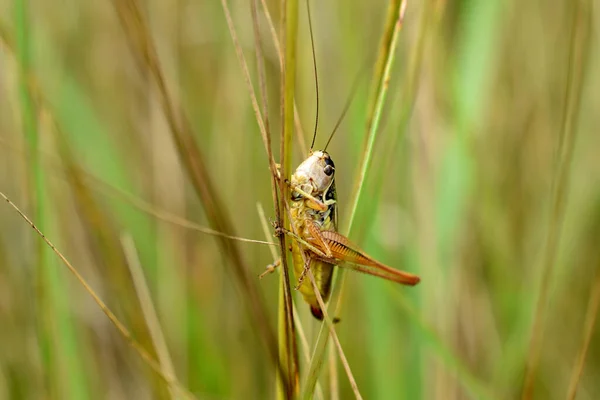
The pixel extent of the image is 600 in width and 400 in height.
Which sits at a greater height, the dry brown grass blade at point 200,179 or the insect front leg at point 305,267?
the dry brown grass blade at point 200,179

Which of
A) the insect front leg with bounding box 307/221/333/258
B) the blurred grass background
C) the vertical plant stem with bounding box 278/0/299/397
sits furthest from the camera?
the blurred grass background

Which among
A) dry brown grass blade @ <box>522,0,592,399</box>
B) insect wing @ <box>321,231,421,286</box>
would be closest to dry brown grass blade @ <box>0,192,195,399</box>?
insect wing @ <box>321,231,421,286</box>

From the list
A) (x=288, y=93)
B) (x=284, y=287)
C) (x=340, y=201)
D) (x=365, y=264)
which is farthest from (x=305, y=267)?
(x=340, y=201)

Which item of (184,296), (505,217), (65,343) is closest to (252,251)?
(184,296)

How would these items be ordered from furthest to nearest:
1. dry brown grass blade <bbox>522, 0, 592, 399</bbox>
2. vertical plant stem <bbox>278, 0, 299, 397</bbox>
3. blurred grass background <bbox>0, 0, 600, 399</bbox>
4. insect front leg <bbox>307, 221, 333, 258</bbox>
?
blurred grass background <bbox>0, 0, 600, 399</bbox>
insect front leg <bbox>307, 221, 333, 258</bbox>
dry brown grass blade <bbox>522, 0, 592, 399</bbox>
vertical plant stem <bbox>278, 0, 299, 397</bbox>

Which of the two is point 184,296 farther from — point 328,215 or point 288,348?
point 288,348

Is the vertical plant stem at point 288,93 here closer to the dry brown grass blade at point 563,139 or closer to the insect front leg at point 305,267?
the insect front leg at point 305,267

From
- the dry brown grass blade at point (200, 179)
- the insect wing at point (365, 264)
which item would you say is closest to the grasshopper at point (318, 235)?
the insect wing at point (365, 264)

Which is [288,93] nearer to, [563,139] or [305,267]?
[305,267]

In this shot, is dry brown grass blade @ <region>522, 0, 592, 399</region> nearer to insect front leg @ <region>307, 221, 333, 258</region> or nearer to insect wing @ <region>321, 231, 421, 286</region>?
insect wing @ <region>321, 231, 421, 286</region>
